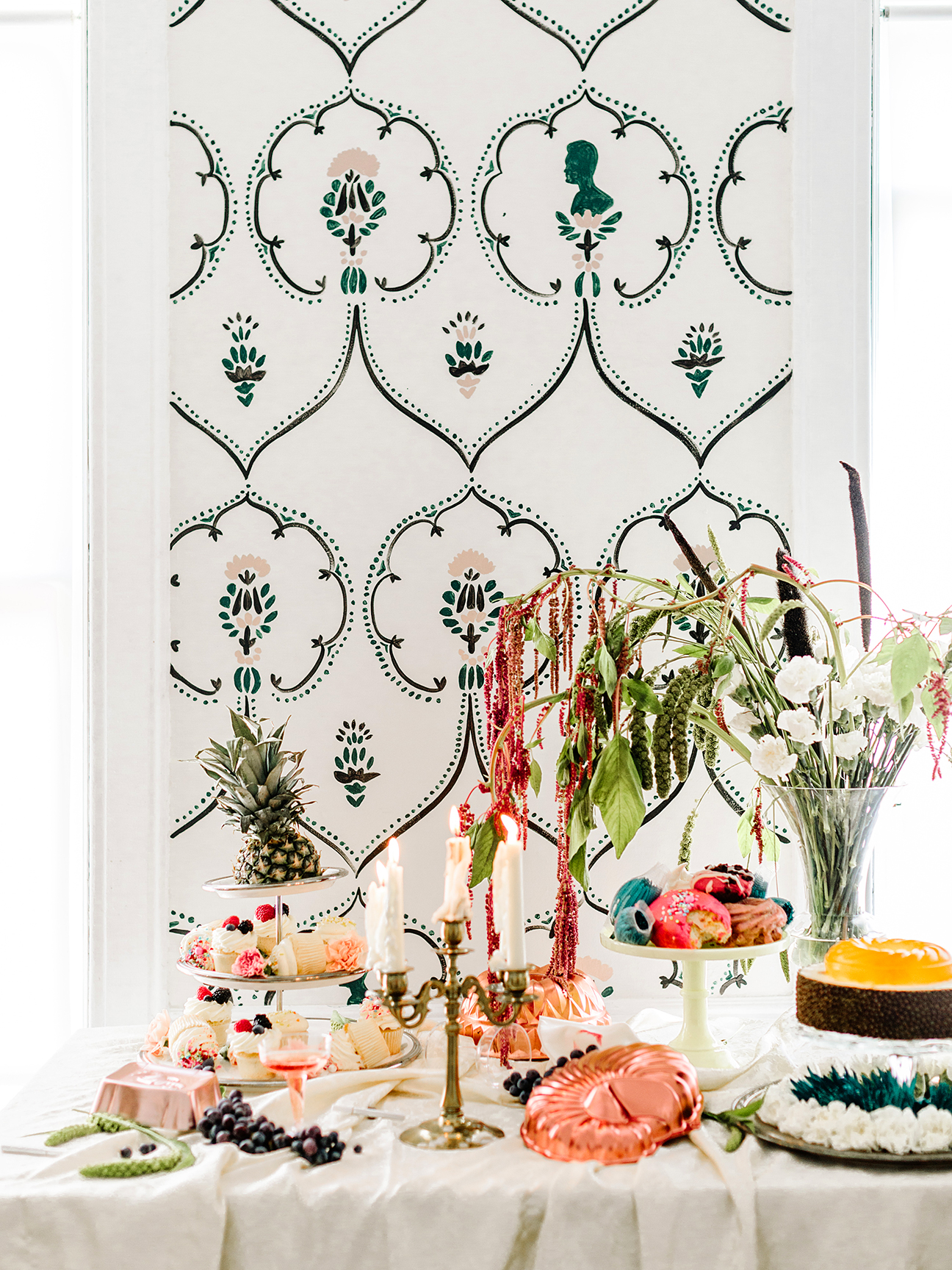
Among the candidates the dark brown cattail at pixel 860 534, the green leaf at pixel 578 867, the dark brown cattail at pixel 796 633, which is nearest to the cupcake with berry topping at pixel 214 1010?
the green leaf at pixel 578 867

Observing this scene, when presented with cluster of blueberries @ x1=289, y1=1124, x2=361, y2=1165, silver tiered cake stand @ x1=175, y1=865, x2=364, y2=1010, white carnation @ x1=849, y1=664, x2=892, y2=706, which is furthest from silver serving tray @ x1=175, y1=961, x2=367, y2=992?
white carnation @ x1=849, y1=664, x2=892, y2=706

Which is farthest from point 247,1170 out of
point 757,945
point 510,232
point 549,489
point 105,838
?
point 510,232

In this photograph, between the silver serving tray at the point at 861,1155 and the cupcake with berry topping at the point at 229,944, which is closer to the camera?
the silver serving tray at the point at 861,1155

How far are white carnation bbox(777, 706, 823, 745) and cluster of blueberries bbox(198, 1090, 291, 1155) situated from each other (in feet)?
2.35

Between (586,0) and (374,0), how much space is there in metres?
0.35

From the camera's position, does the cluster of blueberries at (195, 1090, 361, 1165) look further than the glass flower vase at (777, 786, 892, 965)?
No

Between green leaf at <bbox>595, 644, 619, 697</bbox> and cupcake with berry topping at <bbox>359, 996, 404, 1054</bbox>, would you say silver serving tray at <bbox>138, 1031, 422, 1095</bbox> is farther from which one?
green leaf at <bbox>595, 644, 619, 697</bbox>

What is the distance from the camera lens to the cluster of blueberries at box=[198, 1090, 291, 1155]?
1.05 m

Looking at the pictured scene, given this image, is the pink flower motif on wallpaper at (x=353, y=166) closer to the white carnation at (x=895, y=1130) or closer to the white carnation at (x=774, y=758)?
the white carnation at (x=774, y=758)

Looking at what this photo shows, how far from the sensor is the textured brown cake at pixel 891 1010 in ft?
3.43

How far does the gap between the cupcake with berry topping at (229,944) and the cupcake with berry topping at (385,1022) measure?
0.17m

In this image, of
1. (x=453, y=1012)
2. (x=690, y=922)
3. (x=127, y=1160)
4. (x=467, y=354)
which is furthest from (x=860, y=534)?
(x=127, y=1160)

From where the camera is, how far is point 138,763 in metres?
1.65

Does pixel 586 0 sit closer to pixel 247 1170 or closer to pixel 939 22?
pixel 939 22
